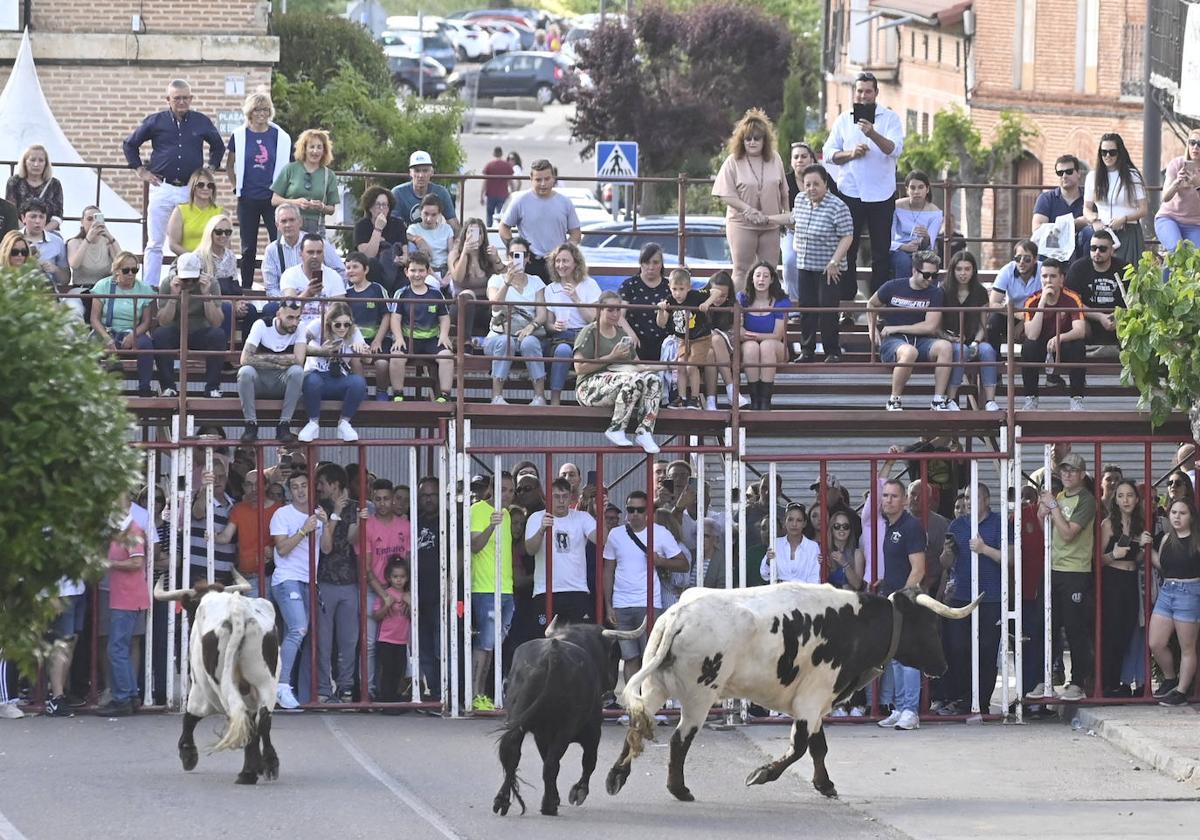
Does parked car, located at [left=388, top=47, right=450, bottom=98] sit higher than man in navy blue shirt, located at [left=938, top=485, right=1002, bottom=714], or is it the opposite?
parked car, located at [left=388, top=47, right=450, bottom=98]

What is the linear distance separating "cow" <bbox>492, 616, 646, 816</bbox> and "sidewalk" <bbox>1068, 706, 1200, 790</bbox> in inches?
171

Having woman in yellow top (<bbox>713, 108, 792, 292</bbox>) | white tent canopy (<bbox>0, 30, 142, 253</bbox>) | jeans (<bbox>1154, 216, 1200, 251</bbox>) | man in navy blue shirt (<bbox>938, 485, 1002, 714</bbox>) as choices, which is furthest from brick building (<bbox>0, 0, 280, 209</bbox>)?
man in navy blue shirt (<bbox>938, 485, 1002, 714</bbox>)

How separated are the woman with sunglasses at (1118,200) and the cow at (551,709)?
7.47 m

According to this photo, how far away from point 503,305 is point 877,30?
3528 cm

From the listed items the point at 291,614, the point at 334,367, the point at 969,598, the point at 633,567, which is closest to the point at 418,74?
the point at 334,367

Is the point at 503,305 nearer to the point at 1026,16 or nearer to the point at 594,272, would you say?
the point at 594,272

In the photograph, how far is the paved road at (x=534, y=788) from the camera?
13.3 m

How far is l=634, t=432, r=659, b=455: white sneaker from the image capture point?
1712 centimetres

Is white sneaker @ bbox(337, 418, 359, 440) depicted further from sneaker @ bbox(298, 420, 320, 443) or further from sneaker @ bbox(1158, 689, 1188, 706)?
sneaker @ bbox(1158, 689, 1188, 706)

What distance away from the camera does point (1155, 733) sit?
16406 mm

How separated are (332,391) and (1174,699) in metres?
6.92

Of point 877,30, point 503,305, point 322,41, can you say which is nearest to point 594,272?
point 503,305

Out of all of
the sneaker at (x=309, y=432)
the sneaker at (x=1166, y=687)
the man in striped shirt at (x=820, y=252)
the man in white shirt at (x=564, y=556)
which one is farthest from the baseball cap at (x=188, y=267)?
the sneaker at (x=1166, y=687)

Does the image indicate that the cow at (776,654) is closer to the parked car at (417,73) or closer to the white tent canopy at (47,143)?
the white tent canopy at (47,143)
